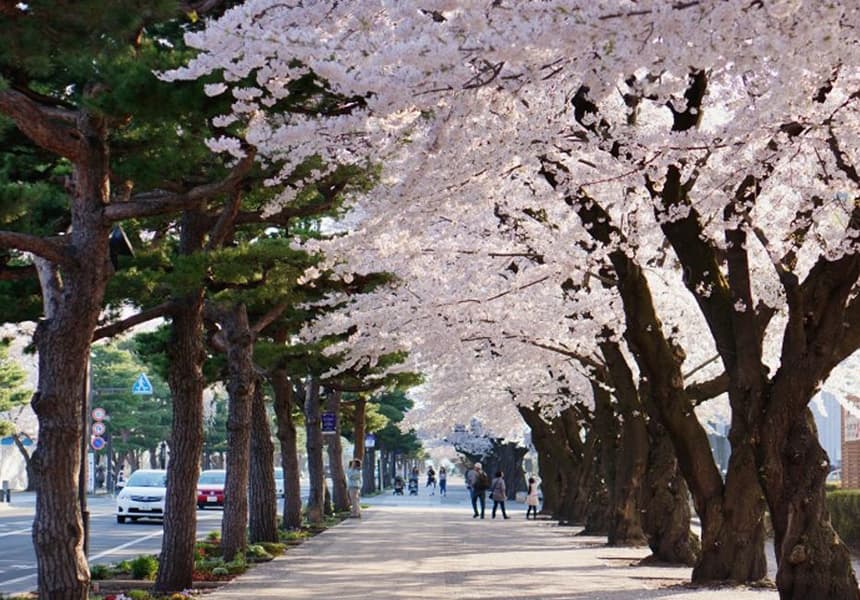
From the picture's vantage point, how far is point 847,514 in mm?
25875

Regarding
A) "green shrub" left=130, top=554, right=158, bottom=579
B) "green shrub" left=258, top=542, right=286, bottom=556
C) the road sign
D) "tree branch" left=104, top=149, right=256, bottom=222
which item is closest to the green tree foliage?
the road sign

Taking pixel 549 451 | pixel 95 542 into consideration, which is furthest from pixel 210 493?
pixel 95 542

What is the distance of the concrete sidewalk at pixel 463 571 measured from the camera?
15.4 meters

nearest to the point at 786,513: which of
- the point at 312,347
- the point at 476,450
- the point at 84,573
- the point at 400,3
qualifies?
the point at 84,573

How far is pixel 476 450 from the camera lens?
85.9m

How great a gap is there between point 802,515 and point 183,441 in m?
6.97

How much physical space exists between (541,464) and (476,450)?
39852 millimetres

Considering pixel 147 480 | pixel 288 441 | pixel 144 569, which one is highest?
pixel 288 441

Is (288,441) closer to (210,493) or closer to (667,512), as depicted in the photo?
(667,512)

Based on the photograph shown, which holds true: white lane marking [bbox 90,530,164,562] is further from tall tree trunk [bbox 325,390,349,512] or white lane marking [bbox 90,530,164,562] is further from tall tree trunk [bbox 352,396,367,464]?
tall tree trunk [bbox 352,396,367,464]

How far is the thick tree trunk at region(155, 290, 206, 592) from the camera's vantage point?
51.3 feet

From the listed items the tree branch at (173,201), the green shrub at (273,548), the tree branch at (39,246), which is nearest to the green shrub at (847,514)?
the green shrub at (273,548)

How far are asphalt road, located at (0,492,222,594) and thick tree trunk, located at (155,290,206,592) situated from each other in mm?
2028

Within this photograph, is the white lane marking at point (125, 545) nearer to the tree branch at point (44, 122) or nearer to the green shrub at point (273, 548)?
the green shrub at point (273, 548)
